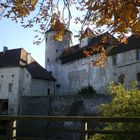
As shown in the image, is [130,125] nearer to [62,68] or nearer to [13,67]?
[13,67]

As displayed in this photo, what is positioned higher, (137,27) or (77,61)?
Result: (77,61)

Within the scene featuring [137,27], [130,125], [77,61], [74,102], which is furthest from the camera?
[77,61]

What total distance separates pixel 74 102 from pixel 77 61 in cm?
1605

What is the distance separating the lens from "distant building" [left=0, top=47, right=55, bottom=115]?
52.3m

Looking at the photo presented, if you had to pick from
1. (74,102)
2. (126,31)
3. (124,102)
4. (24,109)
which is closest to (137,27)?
(126,31)

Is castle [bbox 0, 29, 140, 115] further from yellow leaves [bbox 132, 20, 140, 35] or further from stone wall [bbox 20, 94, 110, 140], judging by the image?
yellow leaves [bbox 132, 20, 140, 35]

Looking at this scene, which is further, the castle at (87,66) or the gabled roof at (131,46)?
the castle at (87,66)

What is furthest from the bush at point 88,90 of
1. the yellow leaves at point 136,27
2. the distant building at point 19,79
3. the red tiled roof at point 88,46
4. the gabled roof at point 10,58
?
the yellow leaves at point 136,27

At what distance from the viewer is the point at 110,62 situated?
4775 centimetres

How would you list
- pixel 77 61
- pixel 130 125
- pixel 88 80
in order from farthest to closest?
pixel 77 61 → pixel 88 80 → pixel 130 125

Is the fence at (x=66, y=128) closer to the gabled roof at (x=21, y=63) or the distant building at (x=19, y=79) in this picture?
the distant building at (x=19, y=79)

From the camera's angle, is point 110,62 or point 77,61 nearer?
point 110,62

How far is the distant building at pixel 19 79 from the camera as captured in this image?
52.3 meters

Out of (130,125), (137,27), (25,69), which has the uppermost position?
(25,69)
